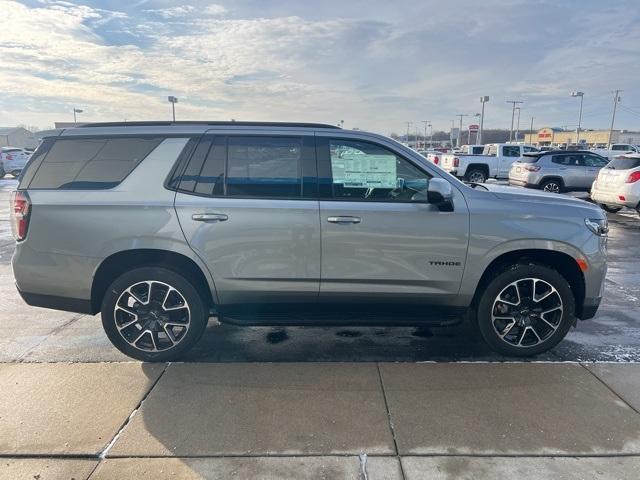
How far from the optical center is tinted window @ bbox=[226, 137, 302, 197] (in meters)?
3.65

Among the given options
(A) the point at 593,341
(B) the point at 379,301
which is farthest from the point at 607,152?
(B) the point at 379,301

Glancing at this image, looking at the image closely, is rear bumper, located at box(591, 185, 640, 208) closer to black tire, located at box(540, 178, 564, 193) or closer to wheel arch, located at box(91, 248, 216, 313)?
black tire, located at box(540, 178, 564, 193)

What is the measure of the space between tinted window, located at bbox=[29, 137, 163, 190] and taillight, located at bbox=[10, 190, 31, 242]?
0.12 meters

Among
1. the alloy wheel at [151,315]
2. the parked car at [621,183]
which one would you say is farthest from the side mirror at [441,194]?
the parked car at [621,183]

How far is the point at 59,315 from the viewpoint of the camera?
4.92 metres

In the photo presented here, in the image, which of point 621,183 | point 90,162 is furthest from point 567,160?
point 90,162

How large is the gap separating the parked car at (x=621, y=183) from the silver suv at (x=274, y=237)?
8.89 meters

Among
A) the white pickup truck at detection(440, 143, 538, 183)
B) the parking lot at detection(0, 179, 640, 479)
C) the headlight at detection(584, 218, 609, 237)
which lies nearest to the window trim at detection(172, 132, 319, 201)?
the parking lot at detection(0, 179, 640, 479)

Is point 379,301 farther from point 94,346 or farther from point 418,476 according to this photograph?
point 94,346

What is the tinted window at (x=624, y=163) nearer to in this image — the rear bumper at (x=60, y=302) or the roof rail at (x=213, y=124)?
the roof rail at (x=213, y=124)

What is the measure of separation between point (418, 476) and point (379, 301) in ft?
4.85

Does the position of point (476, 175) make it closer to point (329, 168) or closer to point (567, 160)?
point (567, 160)

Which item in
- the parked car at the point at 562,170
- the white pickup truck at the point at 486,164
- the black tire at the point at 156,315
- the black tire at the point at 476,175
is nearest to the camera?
the black tire at the point at 156,315

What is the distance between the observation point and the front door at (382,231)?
3.60 m
